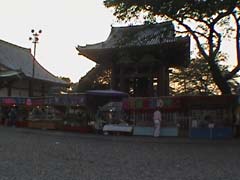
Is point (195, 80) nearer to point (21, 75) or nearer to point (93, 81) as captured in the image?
point (93, 81)

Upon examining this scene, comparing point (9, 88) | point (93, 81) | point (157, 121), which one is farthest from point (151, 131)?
point (93, 81)

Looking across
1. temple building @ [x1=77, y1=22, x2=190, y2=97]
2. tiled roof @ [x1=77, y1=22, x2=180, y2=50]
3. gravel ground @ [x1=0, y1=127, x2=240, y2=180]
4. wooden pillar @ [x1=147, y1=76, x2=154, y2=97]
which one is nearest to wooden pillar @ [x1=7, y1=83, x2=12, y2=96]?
temple building @ [x1=77, y1=22, x2=190, y2=97]

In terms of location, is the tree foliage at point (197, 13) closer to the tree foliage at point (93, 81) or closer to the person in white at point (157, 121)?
the person in white at point (157, 121)

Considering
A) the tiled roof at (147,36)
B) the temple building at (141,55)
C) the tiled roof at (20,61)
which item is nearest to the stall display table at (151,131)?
the tiled roof at (147,36)

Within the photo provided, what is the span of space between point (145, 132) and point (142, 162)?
9566 mm

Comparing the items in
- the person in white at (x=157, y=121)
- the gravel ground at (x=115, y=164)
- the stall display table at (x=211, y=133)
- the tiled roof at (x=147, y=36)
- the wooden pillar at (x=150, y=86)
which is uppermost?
the tiled roof at (x=147, y=36)

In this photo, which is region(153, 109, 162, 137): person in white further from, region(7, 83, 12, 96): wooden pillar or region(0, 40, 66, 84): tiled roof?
region(0, 40, 66, 84): tiled roof

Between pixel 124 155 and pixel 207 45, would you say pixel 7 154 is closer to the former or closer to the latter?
pixel 124 155

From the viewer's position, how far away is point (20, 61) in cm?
3809

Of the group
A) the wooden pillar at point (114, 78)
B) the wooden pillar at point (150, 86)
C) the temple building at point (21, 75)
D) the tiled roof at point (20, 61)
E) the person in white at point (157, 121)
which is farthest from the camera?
the tiled roof at point (20, 61)

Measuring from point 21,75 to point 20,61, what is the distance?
8.29 meters

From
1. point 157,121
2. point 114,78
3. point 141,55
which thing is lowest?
point 157,121

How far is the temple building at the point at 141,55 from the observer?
22397mm

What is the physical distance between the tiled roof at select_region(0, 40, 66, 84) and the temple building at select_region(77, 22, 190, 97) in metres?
10.5
